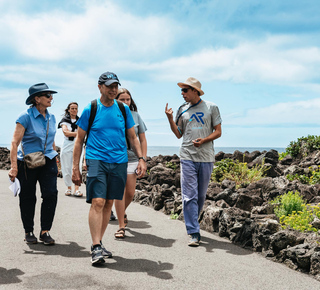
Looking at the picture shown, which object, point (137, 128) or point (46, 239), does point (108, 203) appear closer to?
point (46, 239)

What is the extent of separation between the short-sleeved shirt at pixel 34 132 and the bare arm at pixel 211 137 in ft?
6.59

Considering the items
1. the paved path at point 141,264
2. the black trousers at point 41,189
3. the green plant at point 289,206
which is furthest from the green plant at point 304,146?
the black trousers at point 41,189

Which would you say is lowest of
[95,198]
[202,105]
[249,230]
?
[249,230]

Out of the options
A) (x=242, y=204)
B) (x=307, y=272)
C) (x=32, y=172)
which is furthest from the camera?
(x=242, y=204)

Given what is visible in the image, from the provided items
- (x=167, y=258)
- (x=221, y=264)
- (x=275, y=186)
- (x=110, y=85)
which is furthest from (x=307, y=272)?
(x=275, y=186)

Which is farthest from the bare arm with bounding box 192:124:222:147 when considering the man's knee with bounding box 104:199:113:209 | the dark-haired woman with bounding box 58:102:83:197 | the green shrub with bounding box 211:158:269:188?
the green shrub with bounding box 211:158:269:188

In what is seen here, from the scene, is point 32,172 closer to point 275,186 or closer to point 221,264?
point 221,264

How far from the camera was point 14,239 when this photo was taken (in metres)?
6.11

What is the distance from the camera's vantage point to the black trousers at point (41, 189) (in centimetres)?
583

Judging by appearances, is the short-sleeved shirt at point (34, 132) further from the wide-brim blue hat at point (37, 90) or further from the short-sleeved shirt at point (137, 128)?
the short-sleeved shirt at point (137, 128)

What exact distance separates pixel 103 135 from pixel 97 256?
138cm

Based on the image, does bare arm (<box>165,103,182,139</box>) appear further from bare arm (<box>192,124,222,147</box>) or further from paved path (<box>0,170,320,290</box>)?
paved path (<box>0,170,320,290</box>)

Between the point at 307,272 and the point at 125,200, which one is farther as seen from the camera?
the point at 125,200

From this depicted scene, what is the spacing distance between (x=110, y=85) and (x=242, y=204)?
159 inches
